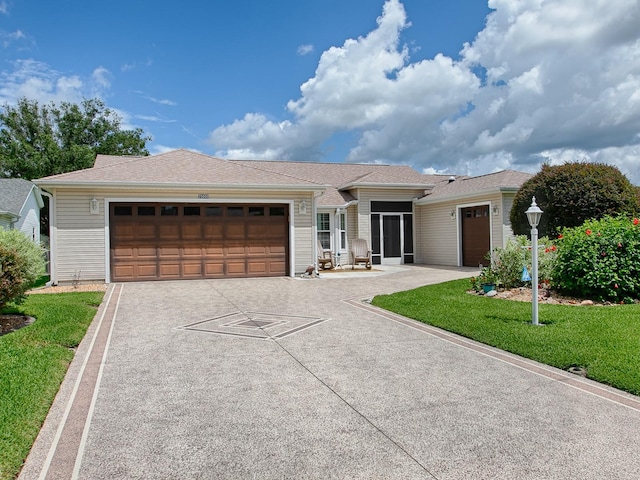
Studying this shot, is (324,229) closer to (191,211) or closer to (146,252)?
(191,211)

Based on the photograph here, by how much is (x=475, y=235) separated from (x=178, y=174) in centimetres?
1102

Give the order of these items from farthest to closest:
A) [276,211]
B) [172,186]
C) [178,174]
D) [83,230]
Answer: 1. [276,211]
2. [178,174]
3. [172,186]
4. [83,230]

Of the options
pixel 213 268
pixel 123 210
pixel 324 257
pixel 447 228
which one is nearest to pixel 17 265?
pixel 123 210

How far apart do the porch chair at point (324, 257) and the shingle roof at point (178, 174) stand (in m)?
3.36

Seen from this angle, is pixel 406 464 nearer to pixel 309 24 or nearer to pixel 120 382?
pixel 120 382

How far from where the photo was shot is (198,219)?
14070 mm

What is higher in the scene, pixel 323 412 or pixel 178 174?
pixel 178 174

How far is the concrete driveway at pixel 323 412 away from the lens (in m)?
2.95

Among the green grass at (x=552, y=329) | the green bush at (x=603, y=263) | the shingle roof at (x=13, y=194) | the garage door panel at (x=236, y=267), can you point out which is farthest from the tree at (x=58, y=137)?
the green bush at (x=603, y=263)

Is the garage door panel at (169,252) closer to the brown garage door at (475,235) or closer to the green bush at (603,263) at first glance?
the green bush at (603,263)

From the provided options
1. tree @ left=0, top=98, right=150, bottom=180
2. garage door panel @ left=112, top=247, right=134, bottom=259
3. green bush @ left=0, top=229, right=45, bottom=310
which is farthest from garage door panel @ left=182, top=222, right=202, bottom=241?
tree @ left=0, top=98, right=150, bottom=180

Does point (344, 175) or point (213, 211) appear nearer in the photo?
point (213, 211)

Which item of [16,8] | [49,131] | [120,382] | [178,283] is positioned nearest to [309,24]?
[178,283]

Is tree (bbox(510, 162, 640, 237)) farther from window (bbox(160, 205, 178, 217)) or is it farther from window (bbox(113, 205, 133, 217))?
window (bbox(113, 205, 133, 217))
